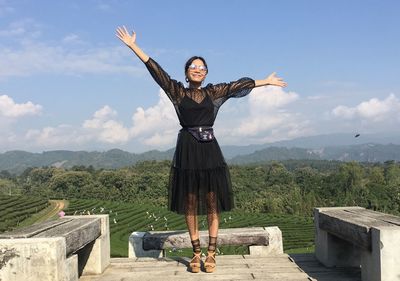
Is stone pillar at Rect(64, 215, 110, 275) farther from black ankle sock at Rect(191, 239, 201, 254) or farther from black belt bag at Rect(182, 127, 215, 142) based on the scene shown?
black belt bag at Rect(182, 127, 215, 142)

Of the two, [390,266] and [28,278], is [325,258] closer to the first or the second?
[390,266]

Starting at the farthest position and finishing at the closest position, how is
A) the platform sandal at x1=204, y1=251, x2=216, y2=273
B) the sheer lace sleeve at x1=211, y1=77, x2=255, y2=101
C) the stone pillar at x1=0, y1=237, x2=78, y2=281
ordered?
the sheer lace sleeve at x1=211, y1=77, x2=255, y2=101 → the platform sandal at x1=204, y1=251, x2=216, y2=273 → the stone pillar at x1=0, y1=237, x2=78, y2=281

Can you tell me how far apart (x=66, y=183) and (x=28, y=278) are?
77408 mm

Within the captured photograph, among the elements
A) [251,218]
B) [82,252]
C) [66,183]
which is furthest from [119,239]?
[66,183]

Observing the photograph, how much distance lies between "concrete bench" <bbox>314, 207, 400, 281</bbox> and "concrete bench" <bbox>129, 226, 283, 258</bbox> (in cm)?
53

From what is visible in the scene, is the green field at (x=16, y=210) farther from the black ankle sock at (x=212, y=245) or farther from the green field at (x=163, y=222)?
the black ankle sock at (x=212, y=245)

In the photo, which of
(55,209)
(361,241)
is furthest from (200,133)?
(55,209)

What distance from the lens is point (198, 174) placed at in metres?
4.02

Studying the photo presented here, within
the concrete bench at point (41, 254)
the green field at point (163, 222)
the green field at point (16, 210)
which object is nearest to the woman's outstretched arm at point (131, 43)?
the concrete bench at point (41, 254)

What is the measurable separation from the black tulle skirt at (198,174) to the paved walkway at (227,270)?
0.56 metres

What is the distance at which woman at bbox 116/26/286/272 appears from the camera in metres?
4.04

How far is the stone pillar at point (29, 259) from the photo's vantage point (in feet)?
9.32

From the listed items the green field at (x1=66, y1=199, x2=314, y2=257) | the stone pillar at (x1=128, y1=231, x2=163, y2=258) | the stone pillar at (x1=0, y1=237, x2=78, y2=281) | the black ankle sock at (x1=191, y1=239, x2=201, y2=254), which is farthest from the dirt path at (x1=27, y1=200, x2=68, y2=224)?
the stone pillar at (x1=0, y1=237, x2=78, y2=281)

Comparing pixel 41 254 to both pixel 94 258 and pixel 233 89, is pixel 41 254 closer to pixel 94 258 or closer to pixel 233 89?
pixel 94 258
